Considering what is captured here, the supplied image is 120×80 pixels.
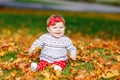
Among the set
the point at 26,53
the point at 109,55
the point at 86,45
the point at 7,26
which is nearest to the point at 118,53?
the point at 109,55

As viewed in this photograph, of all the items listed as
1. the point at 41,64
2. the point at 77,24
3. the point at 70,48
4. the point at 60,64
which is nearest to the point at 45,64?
the point at 41,64

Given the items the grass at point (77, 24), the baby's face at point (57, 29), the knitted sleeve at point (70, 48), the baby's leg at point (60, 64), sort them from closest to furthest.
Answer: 1. the baby's leg at point (60, 64)
2. the baby's face at point (57, 29)
3. the knitted sleeve at point (70, 48)
4. the grass at point (77, 24)

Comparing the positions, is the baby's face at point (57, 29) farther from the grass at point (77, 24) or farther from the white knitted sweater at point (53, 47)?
the grass at point (77, 24)

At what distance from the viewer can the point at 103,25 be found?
17.9 meters

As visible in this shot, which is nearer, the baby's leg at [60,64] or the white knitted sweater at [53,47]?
the baby's leg at [60,64]

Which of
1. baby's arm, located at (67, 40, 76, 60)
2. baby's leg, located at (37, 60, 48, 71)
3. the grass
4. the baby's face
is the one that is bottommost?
the grass

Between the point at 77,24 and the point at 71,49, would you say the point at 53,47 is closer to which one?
the point at 71,49

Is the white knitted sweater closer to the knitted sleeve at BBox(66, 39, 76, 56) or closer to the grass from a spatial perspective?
the knitted sleeve at BBox(66, 39, 76, 56)

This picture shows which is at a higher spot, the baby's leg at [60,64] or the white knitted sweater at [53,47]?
the white knitted sweater at [53,47]

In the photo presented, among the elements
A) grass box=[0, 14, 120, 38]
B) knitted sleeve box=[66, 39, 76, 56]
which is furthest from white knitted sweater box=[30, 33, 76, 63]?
grass box=[0, 14, 120, 38]

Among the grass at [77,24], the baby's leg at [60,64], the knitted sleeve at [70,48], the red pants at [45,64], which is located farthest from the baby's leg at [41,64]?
the grass at [77,24]

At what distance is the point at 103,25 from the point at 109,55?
956cm

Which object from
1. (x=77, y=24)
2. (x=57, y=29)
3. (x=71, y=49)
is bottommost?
(x=77, y=24)

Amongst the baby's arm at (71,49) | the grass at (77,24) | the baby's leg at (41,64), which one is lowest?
the grass at (77,24)
